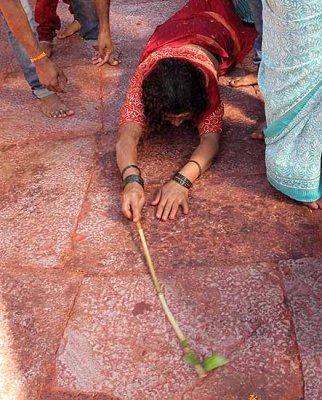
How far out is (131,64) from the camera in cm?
415

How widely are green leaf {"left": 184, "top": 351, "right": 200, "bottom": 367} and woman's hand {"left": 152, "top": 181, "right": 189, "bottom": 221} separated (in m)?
0.76

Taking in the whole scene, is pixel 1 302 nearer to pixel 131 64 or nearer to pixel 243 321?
pixel 243 321

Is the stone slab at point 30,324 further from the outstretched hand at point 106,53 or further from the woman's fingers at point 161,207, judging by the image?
the outstretched hand at point 106,53

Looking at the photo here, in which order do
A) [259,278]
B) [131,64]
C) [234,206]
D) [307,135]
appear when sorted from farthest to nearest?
[131,64] < [234,206] < [307,135] < [259,278]

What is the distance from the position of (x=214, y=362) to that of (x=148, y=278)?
50cm

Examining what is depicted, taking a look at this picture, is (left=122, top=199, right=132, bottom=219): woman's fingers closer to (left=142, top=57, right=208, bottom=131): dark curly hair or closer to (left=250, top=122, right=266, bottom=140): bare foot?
(left=142, top=57, right=208, bottom=131): dark curly hair

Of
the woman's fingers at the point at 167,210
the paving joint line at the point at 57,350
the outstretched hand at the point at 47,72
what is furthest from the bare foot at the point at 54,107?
the paving joint line at the point at 57,350

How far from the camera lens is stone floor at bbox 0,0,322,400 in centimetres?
203

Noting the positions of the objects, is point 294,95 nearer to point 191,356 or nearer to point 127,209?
point 127,209

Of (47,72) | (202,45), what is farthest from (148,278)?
(202,45)

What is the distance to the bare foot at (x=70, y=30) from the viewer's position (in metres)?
4.62

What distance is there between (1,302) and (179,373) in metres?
0.80

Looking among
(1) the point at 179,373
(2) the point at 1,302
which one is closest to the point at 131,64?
(2) the point at 1,302

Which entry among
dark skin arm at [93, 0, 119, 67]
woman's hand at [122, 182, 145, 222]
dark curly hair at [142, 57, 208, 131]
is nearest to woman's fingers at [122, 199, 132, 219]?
woman's hand at [122, 182, 145, 222]
